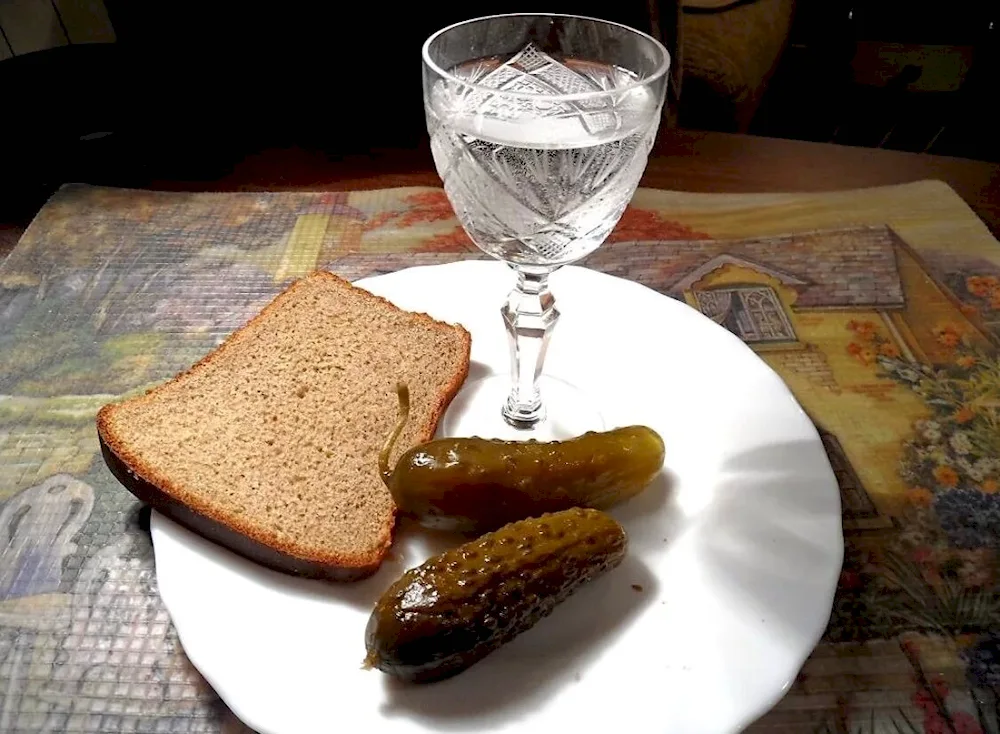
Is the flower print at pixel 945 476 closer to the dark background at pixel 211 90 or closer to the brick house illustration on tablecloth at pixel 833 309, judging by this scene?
the brick house illustration on tablecloth at pixel 833 309

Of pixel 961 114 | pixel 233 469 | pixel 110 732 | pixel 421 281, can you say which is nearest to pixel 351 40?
pixel 421 281

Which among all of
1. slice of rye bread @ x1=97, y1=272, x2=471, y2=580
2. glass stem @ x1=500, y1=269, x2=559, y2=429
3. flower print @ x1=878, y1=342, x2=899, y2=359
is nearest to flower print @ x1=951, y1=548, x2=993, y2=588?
flower print @ x1=878, y1=342, x2=899, y2=359

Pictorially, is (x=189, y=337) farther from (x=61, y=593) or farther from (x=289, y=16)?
(x=289, y=16)

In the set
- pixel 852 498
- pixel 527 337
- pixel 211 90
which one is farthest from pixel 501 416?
pixel 211 90

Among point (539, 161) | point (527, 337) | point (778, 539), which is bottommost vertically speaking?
point (778, 539)

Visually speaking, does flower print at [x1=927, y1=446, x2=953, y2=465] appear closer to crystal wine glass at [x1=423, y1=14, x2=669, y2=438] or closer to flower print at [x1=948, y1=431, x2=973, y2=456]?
flower print at [x1=948, y1=431, x2=973, y2=456]

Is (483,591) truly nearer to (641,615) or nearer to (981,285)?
(641,615)

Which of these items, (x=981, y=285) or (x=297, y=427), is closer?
(x=297, y=427)
